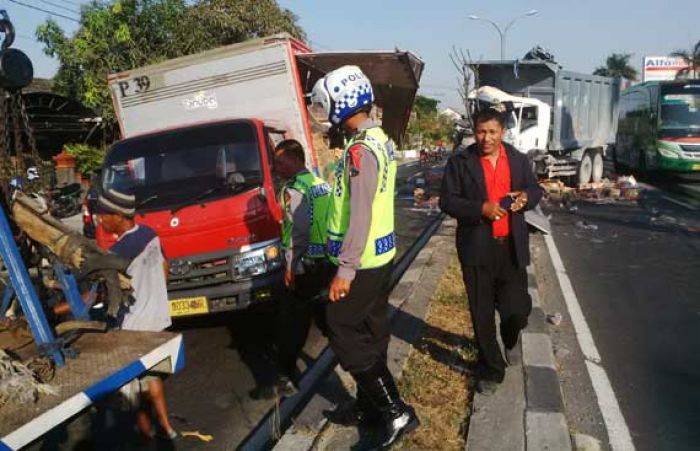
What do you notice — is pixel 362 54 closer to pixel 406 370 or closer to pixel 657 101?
pixel 406 370

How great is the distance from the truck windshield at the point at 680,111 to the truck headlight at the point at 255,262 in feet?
55.7

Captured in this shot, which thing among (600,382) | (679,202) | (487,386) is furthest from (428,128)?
(487,386)

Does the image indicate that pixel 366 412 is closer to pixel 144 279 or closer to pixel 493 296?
pixel 493 296

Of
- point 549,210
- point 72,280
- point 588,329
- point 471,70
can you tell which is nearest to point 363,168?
point 72,280

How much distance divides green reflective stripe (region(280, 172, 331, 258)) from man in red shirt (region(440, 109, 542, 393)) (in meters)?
0.82

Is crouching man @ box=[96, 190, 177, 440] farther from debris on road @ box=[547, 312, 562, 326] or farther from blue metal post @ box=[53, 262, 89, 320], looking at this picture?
debris on road @ box=[547, 312, 562, 326]

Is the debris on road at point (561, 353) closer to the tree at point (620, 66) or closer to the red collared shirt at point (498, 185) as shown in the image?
the red collared shirt at point (498, 185)

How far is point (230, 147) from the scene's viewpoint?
241 inches

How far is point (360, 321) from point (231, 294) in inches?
85.6

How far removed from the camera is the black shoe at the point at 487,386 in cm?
412

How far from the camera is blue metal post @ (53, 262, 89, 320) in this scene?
3.03 meters

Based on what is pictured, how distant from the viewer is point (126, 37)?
1677 centimetres

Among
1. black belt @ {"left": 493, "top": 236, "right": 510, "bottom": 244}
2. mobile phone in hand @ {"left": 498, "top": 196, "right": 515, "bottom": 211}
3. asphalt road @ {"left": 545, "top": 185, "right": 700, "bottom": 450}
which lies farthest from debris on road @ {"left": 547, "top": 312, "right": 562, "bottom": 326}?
mobile phone in hand @ {"left": 498, "top": 196, "right": 515, "bottom": 211}

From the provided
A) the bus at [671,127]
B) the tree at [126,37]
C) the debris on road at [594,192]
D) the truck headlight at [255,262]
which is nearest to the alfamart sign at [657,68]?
the bus at [671,127]
